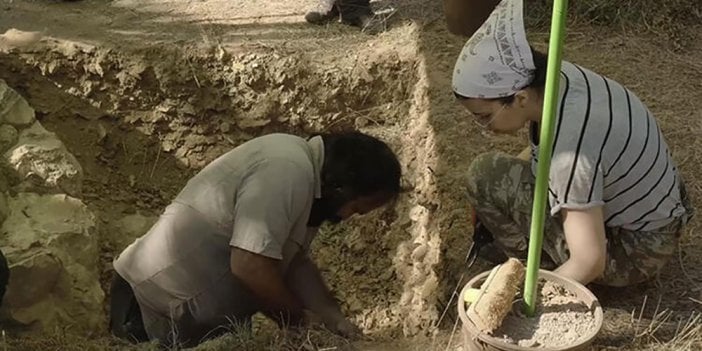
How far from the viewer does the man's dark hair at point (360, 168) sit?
339 centimetres

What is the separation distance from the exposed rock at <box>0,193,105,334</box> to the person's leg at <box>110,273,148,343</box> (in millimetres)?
257

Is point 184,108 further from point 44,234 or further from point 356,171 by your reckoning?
point 356,171

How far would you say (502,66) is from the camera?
3.16 m

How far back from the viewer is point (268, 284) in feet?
11.4

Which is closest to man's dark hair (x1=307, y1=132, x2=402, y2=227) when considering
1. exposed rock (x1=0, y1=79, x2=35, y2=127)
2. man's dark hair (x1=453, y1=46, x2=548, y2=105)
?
man's dark hair (x1=453, y1=46, x2=548, y2=105)

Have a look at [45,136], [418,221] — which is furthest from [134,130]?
[418,221]

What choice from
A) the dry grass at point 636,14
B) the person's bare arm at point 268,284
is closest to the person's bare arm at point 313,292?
the person's bare arm at point 268,284

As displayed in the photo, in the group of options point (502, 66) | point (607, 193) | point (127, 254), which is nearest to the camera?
point (502, 66)

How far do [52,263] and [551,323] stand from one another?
2.40 metres

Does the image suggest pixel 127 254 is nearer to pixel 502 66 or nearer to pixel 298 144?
pixel 298 144

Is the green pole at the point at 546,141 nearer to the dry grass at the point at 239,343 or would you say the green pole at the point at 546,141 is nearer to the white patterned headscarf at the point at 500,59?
the white patterned headscarf at the point at 500,59

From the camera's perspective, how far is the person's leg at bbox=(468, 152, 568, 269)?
385 cm

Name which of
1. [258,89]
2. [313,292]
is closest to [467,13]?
[258,89]

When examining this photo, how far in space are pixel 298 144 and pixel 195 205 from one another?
47 centimetres
